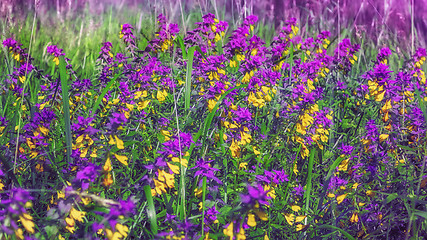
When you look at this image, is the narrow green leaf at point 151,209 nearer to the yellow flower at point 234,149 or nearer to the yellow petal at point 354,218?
the yellow flower at point 234,149

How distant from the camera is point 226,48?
2.16m

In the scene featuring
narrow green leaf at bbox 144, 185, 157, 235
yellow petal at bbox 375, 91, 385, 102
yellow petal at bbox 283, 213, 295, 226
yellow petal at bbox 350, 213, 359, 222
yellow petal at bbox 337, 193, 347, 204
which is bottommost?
yellow petal at bbox 283, 213, 295, 226

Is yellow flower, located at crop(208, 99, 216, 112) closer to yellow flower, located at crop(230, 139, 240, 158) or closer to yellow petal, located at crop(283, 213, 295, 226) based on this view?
yellow flower, located at crop(230, 139, 240, 158)

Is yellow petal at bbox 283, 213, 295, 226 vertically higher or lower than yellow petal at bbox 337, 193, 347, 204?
lower

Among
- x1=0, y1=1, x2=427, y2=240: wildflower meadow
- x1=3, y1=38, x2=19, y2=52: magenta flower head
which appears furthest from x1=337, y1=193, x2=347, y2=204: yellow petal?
x1=3, y1=38, x2=19, y2=52: magenta flower head

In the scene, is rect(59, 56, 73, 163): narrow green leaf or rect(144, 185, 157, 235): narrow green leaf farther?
rect(59, 56, 73, 163): narrow green leaf

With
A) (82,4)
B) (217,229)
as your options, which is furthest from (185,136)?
(82,4)

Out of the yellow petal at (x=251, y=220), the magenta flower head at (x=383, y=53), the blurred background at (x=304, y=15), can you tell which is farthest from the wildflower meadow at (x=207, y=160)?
the blurred background at (x=304, y=15)

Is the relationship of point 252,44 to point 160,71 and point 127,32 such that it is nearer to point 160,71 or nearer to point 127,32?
point 160,71

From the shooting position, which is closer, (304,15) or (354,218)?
(354,218)

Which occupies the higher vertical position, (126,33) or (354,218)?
(126,33)

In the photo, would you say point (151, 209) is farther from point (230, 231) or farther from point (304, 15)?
point (304, 15)

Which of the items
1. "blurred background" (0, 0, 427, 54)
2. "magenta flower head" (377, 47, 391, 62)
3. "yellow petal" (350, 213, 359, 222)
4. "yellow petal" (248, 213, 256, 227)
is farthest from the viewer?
"blurred background" (0, 0, 427, 54)

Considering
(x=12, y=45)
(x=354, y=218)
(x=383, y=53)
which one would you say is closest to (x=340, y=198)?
(x=354, y=218)
